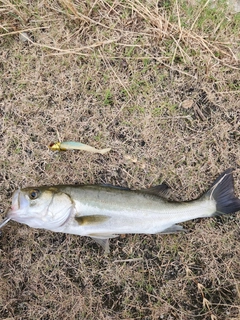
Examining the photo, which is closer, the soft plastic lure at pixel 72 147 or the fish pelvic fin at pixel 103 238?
the fish pelvic fin at pixel 103 238

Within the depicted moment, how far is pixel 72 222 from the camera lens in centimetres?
314

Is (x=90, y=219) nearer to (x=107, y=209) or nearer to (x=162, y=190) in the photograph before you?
(x=107, y=209)

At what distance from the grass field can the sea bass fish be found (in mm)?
326

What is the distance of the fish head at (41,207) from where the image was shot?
9.89 ft

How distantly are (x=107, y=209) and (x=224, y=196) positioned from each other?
1.25 metres

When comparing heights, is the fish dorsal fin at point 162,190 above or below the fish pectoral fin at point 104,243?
above

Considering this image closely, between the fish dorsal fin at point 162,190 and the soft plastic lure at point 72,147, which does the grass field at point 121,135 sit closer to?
the soft plastic lure at point 72,147

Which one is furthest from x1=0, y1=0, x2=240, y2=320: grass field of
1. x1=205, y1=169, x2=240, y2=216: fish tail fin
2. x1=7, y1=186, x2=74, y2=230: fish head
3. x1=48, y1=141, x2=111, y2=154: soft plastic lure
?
x1=7, y1=186, x2=74, y2=230: fish head

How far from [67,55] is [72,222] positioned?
189cm

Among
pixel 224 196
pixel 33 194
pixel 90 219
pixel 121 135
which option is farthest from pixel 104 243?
pixel 224 196

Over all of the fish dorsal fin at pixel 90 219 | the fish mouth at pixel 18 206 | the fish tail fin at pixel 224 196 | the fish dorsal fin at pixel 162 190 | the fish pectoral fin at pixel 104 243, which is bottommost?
the fish pectoral fin at pixel 104 243

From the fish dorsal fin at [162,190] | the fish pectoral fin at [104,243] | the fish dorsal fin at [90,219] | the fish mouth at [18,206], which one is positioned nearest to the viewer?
the fish mouth at [18,206]

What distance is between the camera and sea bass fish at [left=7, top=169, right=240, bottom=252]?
9.96ft

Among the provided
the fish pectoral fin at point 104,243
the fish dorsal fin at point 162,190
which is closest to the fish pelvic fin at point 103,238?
the fish pectoral fin at point 104,243
